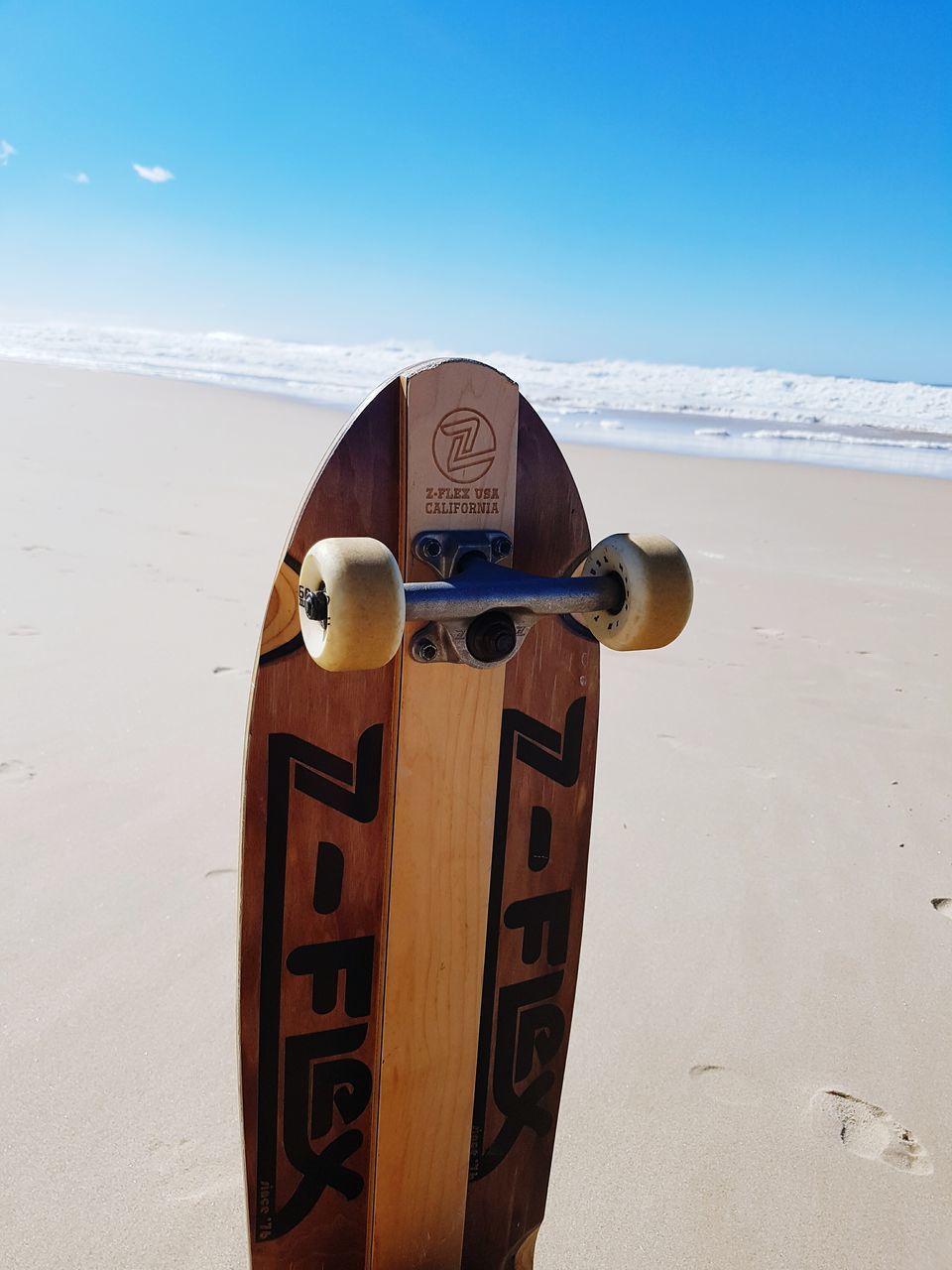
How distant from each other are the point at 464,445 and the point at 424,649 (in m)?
0.26

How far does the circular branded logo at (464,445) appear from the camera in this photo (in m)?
1.05

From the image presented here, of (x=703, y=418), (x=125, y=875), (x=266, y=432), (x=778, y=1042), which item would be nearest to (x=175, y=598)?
(x=125, y=875)

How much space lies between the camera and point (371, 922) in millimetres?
1170

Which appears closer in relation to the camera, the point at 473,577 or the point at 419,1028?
the point at 473,577

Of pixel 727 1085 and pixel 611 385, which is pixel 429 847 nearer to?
pixel 727 1085

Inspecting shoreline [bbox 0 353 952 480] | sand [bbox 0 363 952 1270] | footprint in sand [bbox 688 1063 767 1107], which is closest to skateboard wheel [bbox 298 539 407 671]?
sand [bbox 0 363 952 1270]

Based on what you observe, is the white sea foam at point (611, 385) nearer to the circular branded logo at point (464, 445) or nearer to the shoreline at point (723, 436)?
the shoreline at point (723, 436)

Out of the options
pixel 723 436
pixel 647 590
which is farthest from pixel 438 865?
pixel 723 436

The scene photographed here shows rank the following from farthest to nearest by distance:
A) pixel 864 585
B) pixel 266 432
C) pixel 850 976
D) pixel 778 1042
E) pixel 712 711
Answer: pixel 266 432
pixel 864 585
pixel 712 711
pixel 850 976
pixel 778 1042

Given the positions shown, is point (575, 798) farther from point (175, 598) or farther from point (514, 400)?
point (175, 598)

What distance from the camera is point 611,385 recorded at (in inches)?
1064

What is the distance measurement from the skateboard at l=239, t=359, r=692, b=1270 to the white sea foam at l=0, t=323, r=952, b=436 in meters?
12.7

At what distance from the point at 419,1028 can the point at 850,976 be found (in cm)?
129

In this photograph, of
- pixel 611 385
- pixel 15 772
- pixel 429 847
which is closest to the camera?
pixel 429 847
